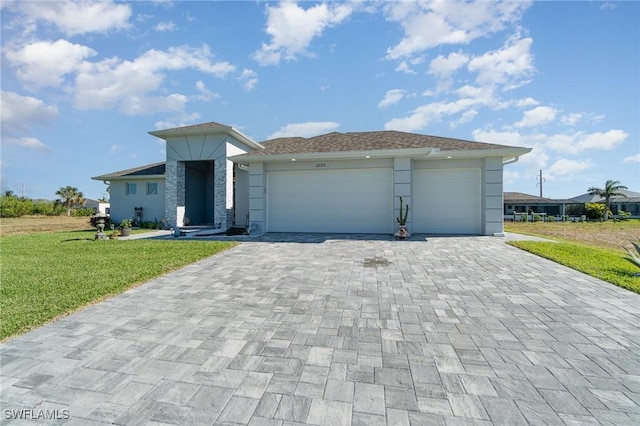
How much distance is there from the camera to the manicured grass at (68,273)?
3625 millimetres

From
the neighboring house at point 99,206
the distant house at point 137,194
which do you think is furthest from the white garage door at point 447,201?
the neighboring house at point 99,206

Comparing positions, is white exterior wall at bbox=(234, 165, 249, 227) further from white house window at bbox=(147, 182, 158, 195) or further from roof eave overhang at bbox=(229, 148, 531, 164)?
white house window at bbox=(147, 182, 158, 195)

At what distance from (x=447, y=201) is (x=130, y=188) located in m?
18.8

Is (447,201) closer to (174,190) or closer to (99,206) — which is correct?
(174,190)

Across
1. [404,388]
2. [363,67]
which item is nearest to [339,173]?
[363,67]

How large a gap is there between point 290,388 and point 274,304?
1.83m

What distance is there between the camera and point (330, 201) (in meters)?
11.5

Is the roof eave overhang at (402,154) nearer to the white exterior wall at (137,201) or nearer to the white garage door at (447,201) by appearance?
the white garage door at (447,201)

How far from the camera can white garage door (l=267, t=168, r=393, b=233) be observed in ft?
36.6

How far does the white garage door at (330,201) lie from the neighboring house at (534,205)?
27646 millimetres

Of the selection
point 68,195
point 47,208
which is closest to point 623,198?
point 47,208

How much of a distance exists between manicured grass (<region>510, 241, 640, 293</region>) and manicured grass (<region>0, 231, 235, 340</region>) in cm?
899

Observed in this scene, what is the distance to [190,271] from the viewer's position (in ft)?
18.9

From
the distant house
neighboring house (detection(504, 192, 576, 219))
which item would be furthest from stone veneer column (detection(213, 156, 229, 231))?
neighboring house (detection(504, 192, 576, 219))
